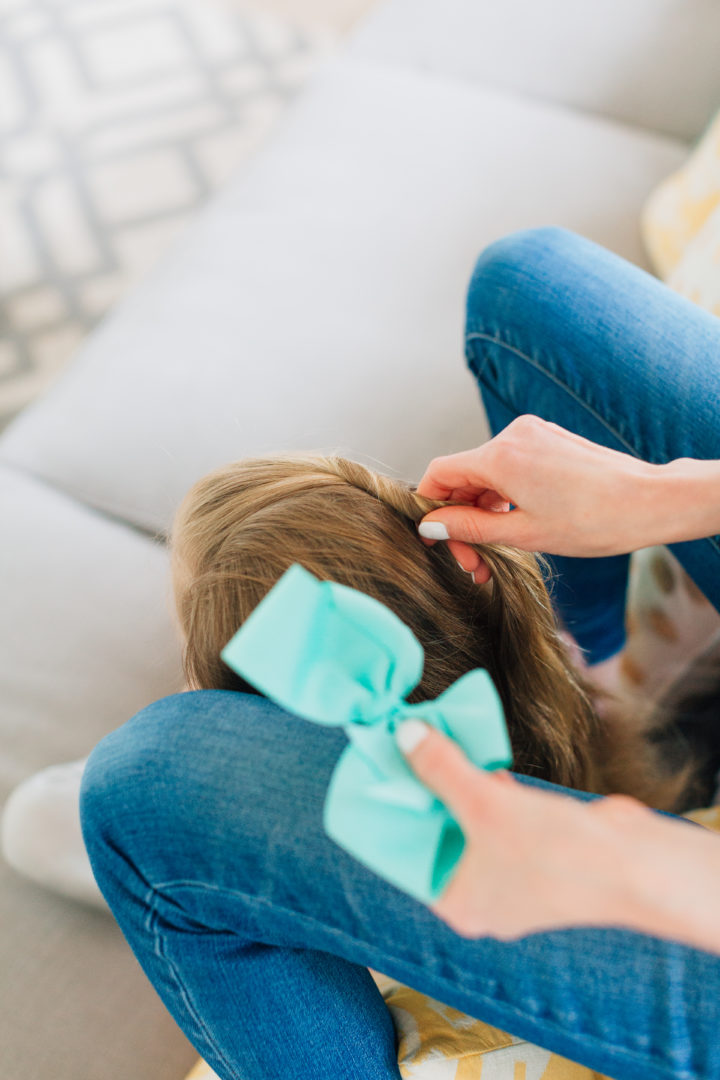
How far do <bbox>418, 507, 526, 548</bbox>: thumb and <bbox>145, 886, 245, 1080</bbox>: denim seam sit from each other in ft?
1.11

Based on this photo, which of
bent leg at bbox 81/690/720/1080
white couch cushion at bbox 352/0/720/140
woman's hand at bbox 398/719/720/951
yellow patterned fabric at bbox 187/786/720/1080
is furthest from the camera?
white couch cushion at bbox 352/0/720/140

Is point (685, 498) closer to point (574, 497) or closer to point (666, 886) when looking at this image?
point (574, 497)

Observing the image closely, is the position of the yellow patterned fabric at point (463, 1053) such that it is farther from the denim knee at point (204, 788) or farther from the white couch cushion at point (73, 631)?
the white couch cushion at point (73, 631)

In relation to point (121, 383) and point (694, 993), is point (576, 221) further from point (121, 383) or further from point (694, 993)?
point (694, 993)

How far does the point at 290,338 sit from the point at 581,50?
0.75 metres

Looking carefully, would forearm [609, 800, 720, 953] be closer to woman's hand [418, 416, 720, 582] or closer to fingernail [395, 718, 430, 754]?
fingernail [395, 718, 430, 754]

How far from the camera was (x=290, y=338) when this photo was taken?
1049mm

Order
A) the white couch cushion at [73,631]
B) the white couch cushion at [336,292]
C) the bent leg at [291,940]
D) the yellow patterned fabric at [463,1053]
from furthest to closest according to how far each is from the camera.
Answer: the white couch cushion at [336,292] → the white couch cushion at [73,631] → the yellow patterned fabric at [463,1053] → the bent leg at [291,940]

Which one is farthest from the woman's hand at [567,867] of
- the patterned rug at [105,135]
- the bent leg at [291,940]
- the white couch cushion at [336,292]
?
the patterned rug at [105,135]

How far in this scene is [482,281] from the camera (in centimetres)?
83

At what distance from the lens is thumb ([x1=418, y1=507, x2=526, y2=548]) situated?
23.9 inches

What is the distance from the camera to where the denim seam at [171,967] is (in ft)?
1.92

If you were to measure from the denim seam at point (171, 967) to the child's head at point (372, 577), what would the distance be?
0.16m

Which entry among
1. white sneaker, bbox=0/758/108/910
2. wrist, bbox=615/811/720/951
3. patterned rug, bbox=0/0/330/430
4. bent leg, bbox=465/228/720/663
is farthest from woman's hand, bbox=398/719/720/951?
patterned rug, bbox=0/0/330/430
